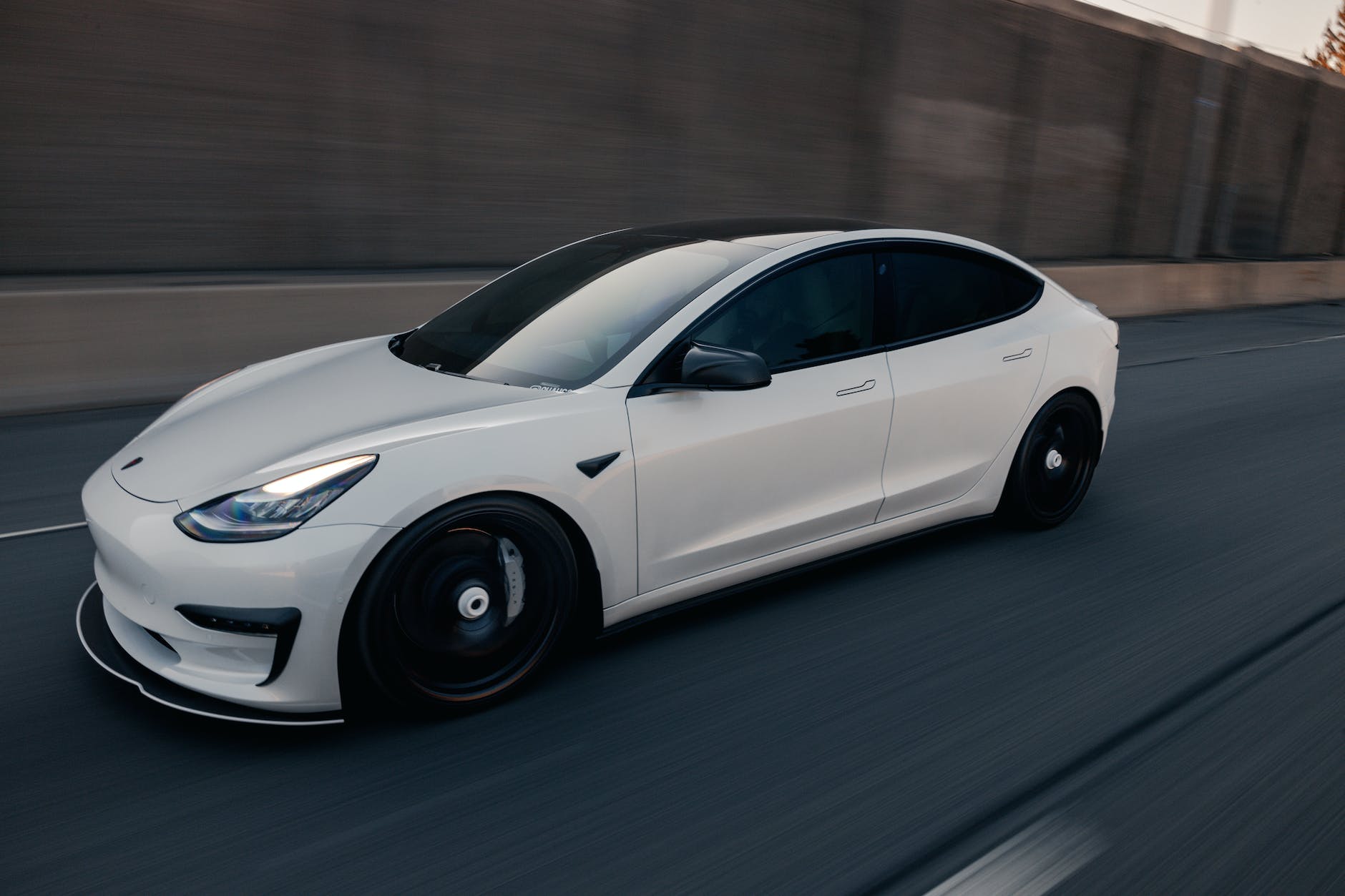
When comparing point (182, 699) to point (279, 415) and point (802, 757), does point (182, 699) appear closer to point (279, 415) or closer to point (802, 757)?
point (279, 415)

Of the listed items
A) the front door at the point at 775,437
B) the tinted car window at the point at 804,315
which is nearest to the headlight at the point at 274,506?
the front door at the point at 775,437

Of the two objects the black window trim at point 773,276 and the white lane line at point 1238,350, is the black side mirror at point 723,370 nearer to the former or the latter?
the black window trim at point 773,276

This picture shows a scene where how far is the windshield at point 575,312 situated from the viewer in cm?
389

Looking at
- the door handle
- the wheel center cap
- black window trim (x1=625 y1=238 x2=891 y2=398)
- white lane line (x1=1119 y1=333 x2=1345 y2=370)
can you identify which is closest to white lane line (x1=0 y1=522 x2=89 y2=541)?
the wheel center cap

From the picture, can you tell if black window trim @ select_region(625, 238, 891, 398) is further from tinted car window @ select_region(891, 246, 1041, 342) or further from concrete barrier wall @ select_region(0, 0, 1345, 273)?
concrete barrier wall @ select_region(0, 0, 1345, 273)

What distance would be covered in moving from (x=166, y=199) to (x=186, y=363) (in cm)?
212

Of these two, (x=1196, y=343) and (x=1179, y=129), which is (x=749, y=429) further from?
(x=1179, y=129)

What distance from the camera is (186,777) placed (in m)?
3.02

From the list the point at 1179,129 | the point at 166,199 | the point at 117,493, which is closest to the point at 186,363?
the point at 166,199

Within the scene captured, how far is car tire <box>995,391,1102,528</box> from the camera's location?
5117 millimetres

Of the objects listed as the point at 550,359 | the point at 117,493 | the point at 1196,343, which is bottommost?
the point at 1196,343

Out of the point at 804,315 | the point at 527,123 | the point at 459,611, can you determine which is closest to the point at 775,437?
the point at 804,315

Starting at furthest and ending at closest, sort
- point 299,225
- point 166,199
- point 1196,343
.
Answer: point 1196,343 → point 299,225 → point 166,199

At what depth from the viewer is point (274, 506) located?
309 centimetres
